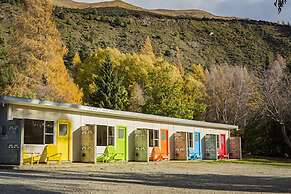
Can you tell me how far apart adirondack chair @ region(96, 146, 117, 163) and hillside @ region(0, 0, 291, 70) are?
37626 mm

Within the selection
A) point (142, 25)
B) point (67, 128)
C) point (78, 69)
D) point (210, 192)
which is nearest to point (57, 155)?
point (67, 128)

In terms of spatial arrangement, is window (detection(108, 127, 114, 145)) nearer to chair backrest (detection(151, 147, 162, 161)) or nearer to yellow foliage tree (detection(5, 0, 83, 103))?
chair backrest (detection(151, 147, 162, 161))

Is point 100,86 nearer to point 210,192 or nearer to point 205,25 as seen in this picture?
point 210,192

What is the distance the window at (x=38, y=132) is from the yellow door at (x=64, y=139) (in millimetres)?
527

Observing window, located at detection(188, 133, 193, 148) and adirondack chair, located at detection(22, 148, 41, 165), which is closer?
adirondack chair, located at detection(22, 148, 41, 165)

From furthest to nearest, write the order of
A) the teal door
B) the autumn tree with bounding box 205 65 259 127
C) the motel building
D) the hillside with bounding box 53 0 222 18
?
the hillside with bounding box 53 0 222 18
the autumn tree with bounding box 205 65 259 127
the teal door
the motel building

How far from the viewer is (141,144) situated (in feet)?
85.3

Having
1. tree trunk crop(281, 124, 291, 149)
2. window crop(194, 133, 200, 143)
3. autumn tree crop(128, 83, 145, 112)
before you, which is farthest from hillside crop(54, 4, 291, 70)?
window crop(194, 133, 200, 143)

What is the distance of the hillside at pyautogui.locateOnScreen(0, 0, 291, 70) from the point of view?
69688mm

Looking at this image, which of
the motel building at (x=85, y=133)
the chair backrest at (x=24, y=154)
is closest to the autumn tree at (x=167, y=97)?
the motel building at (x=85, y=133)

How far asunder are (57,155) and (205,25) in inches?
3125

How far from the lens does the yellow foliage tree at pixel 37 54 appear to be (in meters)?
33.7

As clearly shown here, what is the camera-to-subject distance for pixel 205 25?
317 ft

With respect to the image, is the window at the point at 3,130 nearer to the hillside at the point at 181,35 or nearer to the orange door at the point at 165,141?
the orange door at the point at 165,141
